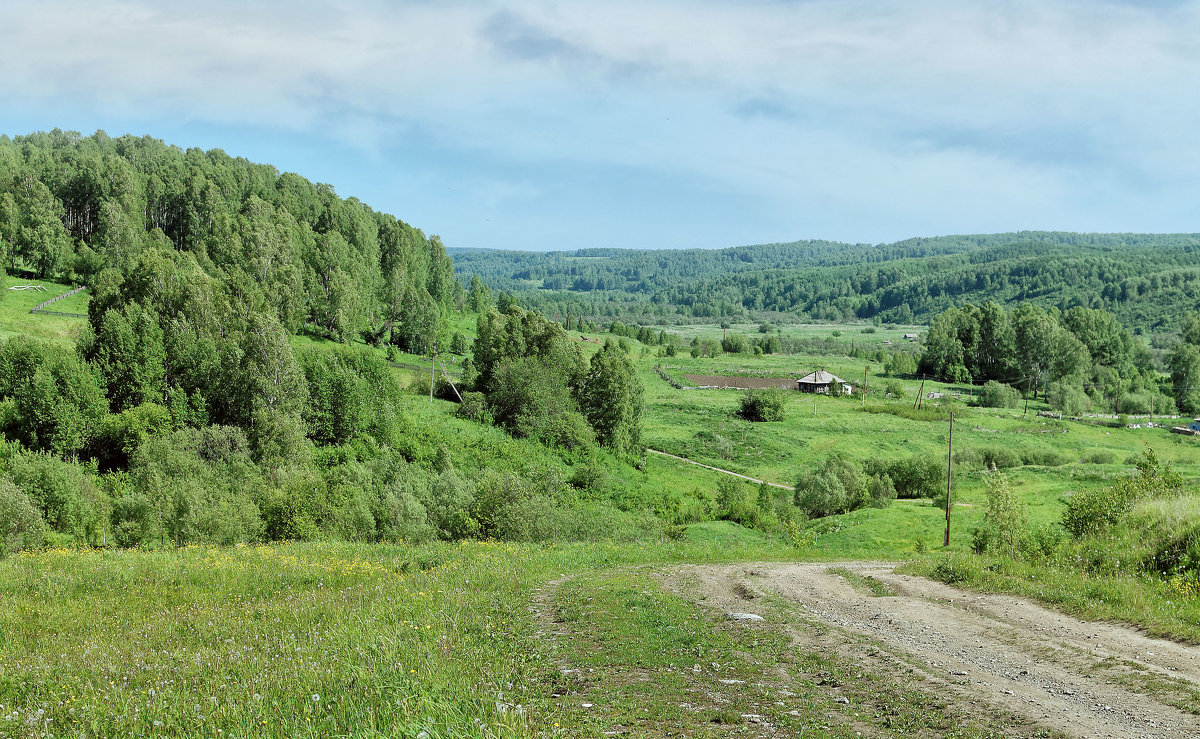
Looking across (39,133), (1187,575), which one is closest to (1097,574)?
(1187,575)

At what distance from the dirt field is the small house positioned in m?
2.93

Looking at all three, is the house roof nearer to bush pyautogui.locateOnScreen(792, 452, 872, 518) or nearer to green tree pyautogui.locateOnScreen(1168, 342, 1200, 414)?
green tree pyautogui.locateOnScreen(1168, 342, 1200, 414)

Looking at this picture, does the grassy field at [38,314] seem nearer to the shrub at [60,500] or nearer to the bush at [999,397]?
the shrub at [60,500]

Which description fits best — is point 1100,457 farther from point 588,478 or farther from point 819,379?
point 588,478

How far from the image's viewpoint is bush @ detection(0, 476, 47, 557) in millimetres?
31337

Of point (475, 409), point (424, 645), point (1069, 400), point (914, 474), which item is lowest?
point (914, 474)

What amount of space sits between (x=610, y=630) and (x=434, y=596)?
385 cm

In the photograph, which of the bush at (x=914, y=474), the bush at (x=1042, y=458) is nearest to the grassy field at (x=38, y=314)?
the bush at (x=914, y=474)

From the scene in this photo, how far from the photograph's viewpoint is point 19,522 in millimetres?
32156

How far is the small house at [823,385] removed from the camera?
137750mm

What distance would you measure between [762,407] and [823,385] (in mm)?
36814

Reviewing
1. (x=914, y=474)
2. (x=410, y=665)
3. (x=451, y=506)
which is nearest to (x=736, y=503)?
(x=451, y=506)

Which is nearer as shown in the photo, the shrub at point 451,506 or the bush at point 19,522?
the bush at point 19,522

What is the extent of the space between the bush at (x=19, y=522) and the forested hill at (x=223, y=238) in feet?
99.8
